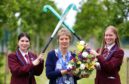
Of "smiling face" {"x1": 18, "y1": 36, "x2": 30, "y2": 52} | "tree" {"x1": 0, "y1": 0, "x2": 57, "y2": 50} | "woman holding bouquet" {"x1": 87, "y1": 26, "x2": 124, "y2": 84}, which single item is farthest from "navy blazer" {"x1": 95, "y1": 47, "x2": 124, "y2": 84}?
"tree" {"x1": 0, "y1": 0, "x2": 57, "y2": 50}

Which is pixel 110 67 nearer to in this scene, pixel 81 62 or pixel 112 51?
pixel 112 51

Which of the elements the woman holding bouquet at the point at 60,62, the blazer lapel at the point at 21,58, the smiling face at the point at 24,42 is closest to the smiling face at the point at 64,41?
the woman holding bouquet at the point at 60,62

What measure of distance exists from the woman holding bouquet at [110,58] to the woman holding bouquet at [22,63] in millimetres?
898

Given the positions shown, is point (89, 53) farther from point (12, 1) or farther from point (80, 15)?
point (80, 15)

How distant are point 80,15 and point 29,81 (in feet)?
84.6

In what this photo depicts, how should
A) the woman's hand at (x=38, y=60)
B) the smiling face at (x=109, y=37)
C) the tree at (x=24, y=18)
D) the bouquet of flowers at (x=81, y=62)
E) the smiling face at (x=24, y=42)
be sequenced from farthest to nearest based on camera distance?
the tree at (x=24, y=18)
the smiling face at (x=24, y=42)
the smiling face at (x=109, y=37)
the woman's hand at (x=38, y=60)
the bouquet of flowers at (x=81, y=62)

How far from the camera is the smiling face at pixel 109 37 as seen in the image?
7766 mm

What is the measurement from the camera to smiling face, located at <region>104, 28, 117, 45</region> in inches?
306

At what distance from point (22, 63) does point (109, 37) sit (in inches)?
52.8

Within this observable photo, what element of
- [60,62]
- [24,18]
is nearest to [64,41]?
[60,62]

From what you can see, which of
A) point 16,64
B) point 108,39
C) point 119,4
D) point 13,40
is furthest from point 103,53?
point 13,40

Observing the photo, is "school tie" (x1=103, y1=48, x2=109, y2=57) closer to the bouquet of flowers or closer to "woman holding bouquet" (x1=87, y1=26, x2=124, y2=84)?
"woman holding bouquet" (x1=87, y1=26, x2=124, y2=84)

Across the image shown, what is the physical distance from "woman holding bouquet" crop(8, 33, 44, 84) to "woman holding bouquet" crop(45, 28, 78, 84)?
292mm

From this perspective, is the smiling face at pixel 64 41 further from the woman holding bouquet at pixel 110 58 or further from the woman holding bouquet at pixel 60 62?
the woman holding bouquet at pixel 110 58
